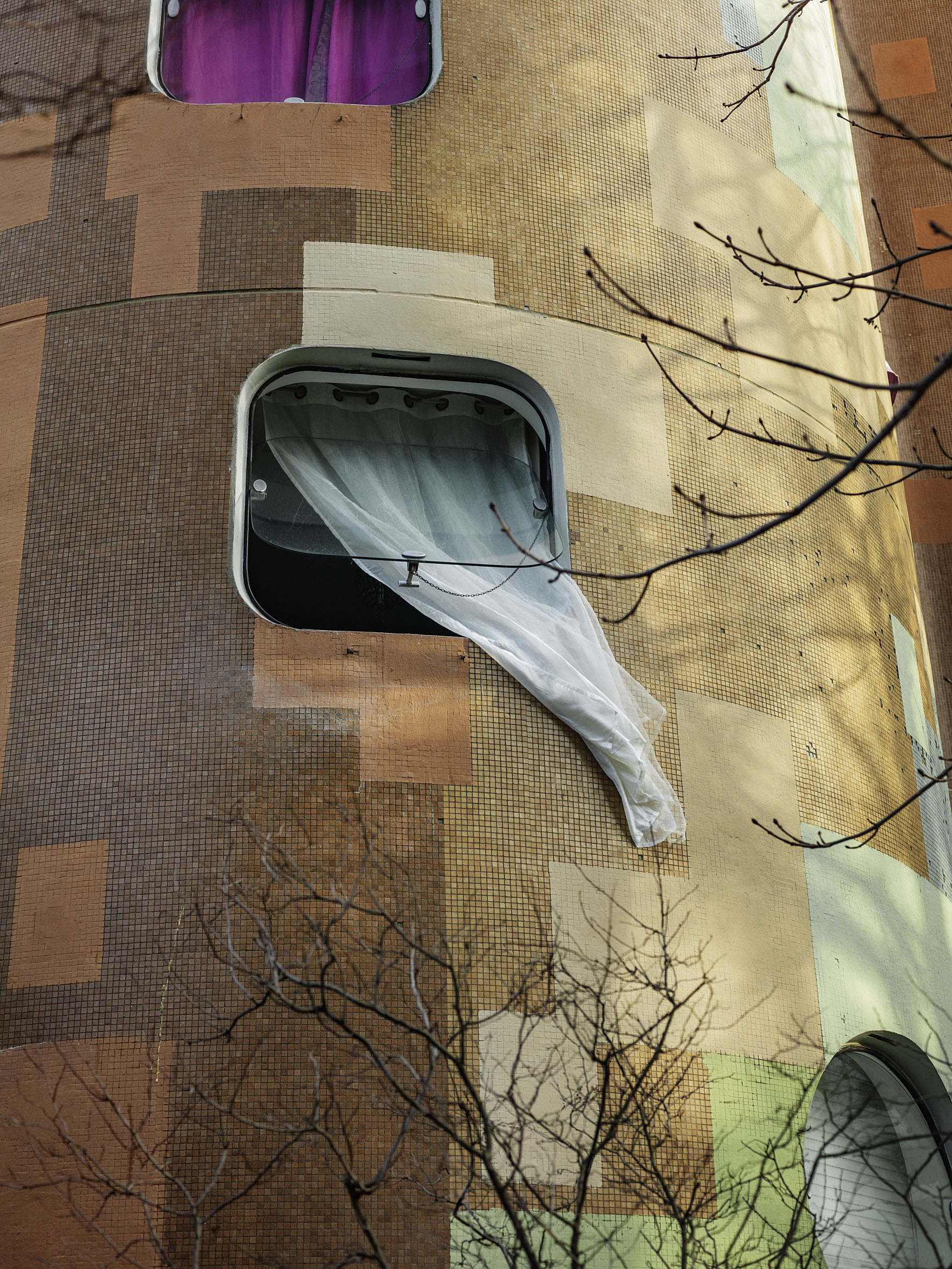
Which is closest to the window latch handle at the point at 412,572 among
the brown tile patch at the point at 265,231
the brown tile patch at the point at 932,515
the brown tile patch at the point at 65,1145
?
the brown tile patch at the point at 265,231

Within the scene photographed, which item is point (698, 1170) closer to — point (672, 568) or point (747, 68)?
point (672, 568)

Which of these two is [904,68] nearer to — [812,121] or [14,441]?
[812,121]

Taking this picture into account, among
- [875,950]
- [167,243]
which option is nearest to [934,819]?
[875,950]

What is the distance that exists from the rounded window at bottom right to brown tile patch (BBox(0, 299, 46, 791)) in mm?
5823

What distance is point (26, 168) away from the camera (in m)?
10.2

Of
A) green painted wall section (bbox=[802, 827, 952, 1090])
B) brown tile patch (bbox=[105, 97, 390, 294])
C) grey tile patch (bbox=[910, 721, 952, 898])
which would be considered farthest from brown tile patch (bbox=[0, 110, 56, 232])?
grey tile patch (bbox=[910, 721, 952, 898])

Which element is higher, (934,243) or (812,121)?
(934,243)

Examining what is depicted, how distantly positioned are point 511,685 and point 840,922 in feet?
9.00

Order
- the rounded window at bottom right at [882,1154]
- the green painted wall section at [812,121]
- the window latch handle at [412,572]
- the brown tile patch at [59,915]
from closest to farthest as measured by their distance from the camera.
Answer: the brown tile patch at [59,915]
the window latch handle at [412,572]
the rounded window at bottom right at [882,1154]
the green painted wall section at [812,121]

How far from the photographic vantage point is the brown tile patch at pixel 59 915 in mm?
7977

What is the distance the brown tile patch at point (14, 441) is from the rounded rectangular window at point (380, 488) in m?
1.42

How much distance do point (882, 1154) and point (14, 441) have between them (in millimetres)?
7586

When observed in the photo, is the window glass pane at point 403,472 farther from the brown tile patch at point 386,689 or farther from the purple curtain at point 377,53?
the purple curtain at point 377,53

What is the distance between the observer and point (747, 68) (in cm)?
1167
